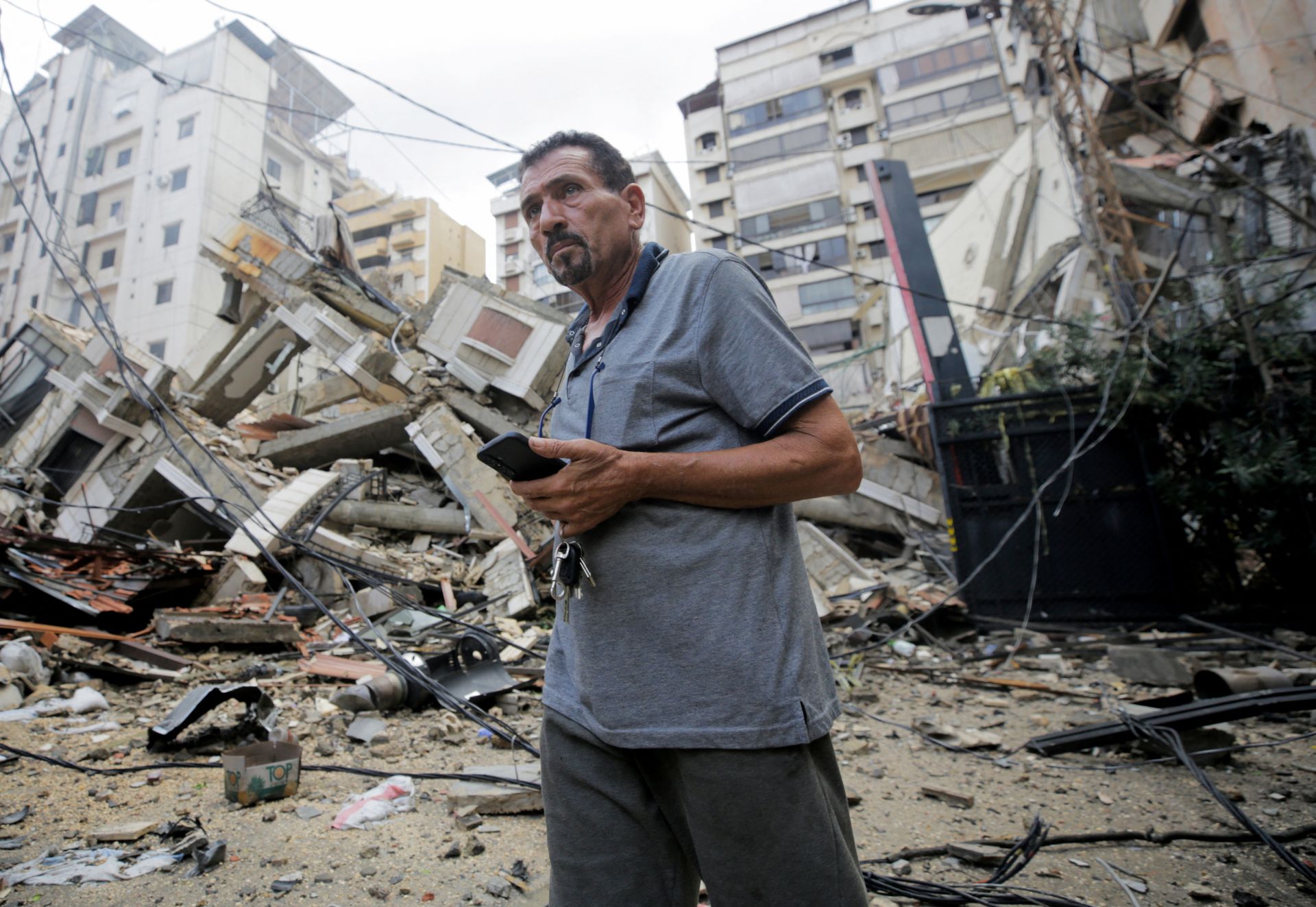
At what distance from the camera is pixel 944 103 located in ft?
105

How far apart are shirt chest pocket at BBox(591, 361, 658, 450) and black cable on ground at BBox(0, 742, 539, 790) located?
7.77 feet

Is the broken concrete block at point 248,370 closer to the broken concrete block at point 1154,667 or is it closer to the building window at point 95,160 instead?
the broken concrete block at point 1154,667

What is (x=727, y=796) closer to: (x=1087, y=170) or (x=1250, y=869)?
(x=1250, y=869)

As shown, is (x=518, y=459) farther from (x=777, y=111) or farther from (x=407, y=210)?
(x=407, y=210)

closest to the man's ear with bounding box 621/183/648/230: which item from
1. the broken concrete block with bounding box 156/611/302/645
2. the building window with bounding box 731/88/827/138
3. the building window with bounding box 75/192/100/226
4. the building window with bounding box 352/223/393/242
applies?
the broken concrete block with bounding box 156/611/302/645

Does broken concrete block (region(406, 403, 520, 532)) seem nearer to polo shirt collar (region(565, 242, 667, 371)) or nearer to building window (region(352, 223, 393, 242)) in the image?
polo shirt collar (region(565, 242, 667, 371))

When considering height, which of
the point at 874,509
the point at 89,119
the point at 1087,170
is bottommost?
the point at 874,509

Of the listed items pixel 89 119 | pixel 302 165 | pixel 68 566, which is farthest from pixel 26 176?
pixel 68 566

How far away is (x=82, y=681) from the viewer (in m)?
4.61

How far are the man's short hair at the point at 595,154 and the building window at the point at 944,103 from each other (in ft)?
120

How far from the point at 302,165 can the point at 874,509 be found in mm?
43635

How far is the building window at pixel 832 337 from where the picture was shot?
3155 cm

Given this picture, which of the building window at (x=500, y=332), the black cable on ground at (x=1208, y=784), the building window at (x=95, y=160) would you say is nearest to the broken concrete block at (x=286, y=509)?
the building window at (x=500, y=332)


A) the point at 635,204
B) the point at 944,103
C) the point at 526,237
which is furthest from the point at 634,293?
the point at 526,237
